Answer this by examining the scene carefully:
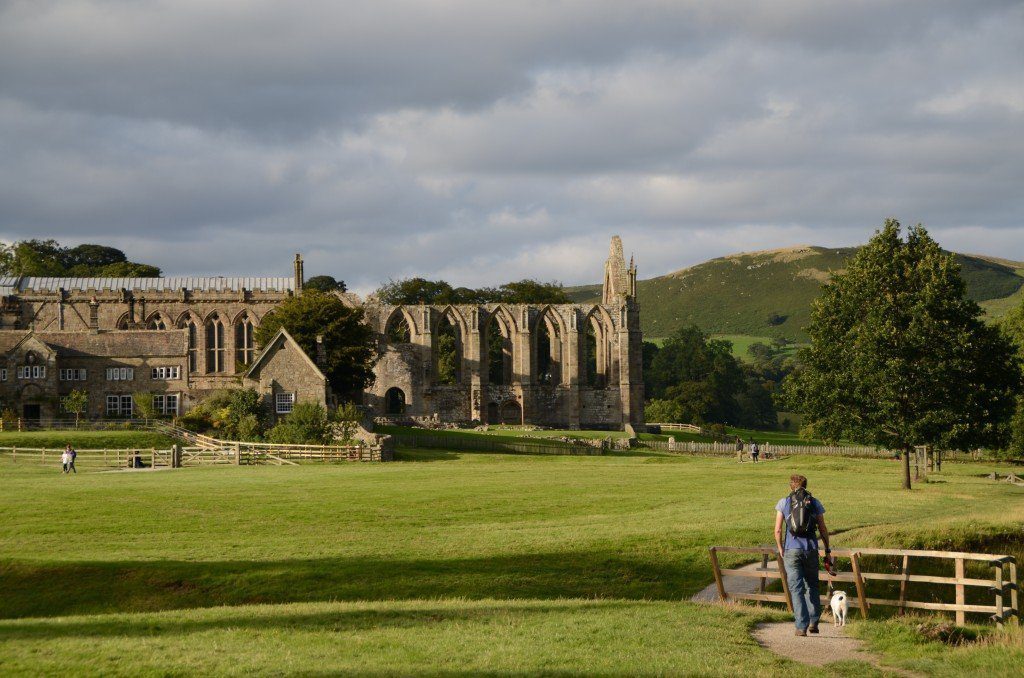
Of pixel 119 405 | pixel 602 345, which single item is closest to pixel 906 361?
pixel 119 405

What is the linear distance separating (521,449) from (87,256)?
97.1 metres

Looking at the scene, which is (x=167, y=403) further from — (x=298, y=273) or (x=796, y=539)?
(x=796, y=539)

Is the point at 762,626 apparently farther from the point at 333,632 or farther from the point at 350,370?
the point at 350,370

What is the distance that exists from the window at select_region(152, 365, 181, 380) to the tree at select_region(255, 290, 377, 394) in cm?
605

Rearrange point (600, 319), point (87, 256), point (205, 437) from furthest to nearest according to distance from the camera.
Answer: point (87, 256)
point (600, 319)
point (205, 437)

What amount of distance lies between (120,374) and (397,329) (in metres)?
30.3

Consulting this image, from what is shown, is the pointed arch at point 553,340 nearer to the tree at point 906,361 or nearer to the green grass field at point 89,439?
the green grass field at point 89,439

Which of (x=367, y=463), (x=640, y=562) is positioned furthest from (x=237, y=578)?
(x=367, y=463)

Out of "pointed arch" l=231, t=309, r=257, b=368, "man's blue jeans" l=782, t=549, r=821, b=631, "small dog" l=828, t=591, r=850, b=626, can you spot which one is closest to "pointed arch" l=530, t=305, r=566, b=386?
"pointed arch" l=231, t=309, r=257, b=368

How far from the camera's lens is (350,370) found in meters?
74.4

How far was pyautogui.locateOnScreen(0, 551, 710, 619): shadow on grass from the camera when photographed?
2269cm

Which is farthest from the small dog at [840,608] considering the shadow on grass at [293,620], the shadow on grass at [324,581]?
the shadow on grass at [324,581]

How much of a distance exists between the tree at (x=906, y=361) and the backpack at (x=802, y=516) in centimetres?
2986

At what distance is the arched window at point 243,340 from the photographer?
96.8 m
